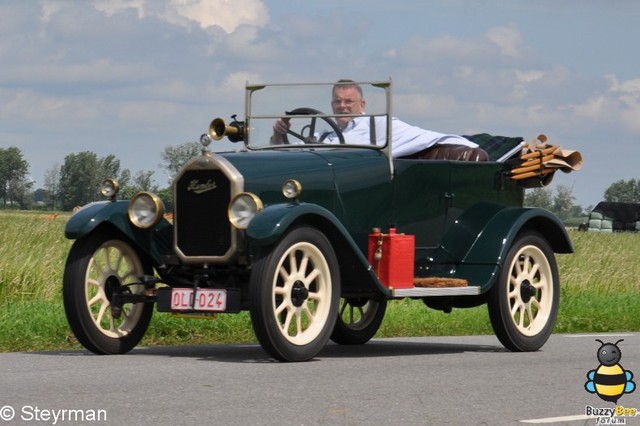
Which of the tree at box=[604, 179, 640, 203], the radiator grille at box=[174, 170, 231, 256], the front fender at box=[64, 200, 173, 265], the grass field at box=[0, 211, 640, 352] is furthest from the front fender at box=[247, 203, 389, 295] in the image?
the tree at box=[604, 179, 640, 203]

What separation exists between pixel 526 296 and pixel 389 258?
1441 mm

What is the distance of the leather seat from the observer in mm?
11773

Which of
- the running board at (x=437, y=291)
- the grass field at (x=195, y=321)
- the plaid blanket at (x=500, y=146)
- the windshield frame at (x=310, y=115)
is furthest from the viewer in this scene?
the plaid blanket at (x=500, y=146)

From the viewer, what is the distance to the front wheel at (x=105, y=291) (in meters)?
9.80

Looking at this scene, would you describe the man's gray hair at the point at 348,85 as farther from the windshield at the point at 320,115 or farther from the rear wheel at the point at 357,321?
the rear wheel at the point at 357,321

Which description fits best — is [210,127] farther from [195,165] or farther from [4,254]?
[4,254]

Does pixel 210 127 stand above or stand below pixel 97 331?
above

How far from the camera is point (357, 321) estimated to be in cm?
1219

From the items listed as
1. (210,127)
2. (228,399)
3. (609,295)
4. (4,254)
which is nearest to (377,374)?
(228,399)

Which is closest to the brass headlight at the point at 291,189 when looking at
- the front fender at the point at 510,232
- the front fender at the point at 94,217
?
the front fender at the point at 94,217

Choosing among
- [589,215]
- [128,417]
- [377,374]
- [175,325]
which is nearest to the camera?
[128,417]

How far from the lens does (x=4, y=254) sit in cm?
1577

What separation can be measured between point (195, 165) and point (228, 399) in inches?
117

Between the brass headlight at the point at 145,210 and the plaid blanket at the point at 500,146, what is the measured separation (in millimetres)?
3516
